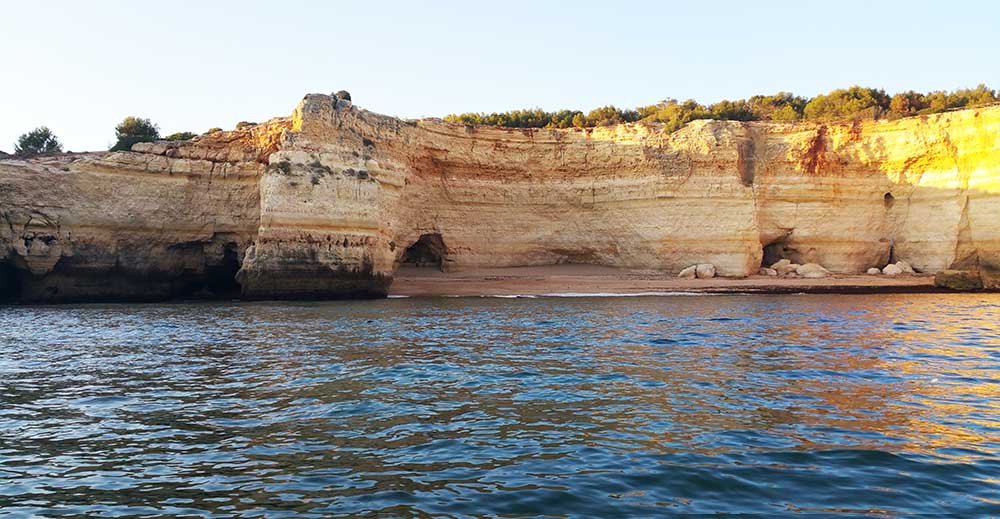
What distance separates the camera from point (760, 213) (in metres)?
33.1

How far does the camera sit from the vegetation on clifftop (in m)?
40.8

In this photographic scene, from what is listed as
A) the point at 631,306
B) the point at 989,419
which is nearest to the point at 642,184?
the point at 631,306

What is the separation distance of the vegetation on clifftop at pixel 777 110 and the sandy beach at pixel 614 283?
1092cm

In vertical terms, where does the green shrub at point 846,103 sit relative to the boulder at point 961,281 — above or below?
above

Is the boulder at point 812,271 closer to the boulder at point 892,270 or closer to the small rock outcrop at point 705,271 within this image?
the boulder at point 892,270

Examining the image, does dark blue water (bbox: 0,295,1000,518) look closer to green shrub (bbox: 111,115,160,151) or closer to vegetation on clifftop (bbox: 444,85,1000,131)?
green shrub (bbox: 111,115,160,151)

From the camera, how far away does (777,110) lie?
44.5 metres

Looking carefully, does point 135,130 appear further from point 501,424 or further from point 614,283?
point 501,424

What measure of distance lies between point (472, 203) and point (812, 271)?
16873 mm

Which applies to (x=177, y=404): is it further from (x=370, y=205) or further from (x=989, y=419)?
(x=370, y=205)

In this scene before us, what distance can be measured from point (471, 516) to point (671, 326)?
486 inches

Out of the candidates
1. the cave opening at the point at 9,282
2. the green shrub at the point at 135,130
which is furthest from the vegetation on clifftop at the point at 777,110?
the cave opening at the point at 9,282

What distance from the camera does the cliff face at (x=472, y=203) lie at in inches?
972

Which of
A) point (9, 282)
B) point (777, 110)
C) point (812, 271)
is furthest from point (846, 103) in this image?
point (9, 282)
